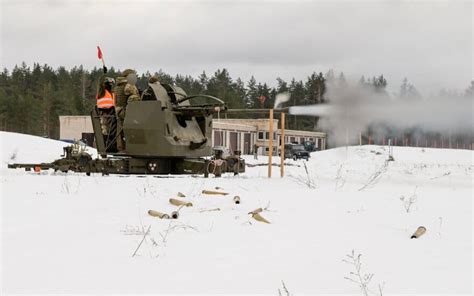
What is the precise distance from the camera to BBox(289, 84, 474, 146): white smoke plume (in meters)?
12.1

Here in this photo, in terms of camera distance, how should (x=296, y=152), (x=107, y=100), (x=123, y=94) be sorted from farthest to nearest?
1. (x=296, y=152)
2. (x=107, y=100)
3. (x=123, y=94)

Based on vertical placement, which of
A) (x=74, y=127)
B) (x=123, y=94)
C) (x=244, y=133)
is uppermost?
(x=123, y=94)

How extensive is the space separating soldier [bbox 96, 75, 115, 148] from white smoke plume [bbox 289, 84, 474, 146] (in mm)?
5034

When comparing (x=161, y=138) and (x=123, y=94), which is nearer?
(x=161, y=138)

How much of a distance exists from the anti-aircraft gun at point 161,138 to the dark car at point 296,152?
24635 millimetres

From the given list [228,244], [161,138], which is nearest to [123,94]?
[161,138]

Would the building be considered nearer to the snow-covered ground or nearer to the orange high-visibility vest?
the orange high-visibility vest

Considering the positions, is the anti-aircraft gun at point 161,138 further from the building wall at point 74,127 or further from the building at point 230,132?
the building wall at point 74,127

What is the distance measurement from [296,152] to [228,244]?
34524 mm

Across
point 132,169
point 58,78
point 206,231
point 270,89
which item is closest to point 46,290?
point 206,231

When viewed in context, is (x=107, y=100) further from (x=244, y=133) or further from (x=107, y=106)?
(x=244, y=133)

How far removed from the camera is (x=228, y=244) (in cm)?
495

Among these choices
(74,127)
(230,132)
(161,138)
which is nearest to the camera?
(161,138)

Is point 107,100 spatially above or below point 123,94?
below
